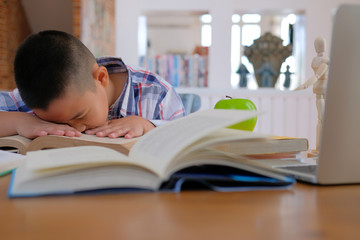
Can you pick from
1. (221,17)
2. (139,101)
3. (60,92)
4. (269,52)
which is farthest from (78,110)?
(269,52)

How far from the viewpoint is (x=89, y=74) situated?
1102mm

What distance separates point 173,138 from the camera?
533 millimetres

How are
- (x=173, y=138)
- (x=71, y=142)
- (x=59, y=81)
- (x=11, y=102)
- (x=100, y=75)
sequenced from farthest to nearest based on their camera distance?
(x=11, y=102) < (x=100, y=75) < (x=59, y=81) < (x=71, y=142) < (x=173, y=138)

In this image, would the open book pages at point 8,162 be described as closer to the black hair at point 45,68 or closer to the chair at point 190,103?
the black hair at point 45,68

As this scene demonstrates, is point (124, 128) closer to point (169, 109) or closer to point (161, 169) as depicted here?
point (169, 109)

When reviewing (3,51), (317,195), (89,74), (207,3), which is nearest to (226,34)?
(207,3)

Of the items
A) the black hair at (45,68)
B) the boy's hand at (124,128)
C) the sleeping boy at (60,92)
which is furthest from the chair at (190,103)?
the black hair at (45,68)

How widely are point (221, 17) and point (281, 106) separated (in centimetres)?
91

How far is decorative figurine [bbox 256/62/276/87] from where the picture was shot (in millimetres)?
3285

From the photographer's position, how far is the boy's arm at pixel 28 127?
3.11 ft

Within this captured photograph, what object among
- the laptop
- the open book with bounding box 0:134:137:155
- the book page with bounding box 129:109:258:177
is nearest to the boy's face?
the open book with bounding box 0:134:137:155

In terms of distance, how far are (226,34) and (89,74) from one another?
2.31 m

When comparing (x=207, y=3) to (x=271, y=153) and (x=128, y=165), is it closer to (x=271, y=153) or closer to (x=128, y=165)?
(x=271, y=153)

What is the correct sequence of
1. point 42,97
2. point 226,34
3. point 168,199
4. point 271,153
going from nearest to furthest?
1. point 168,199
2. point 271,153
3. point 42,97
4. point 226,34
